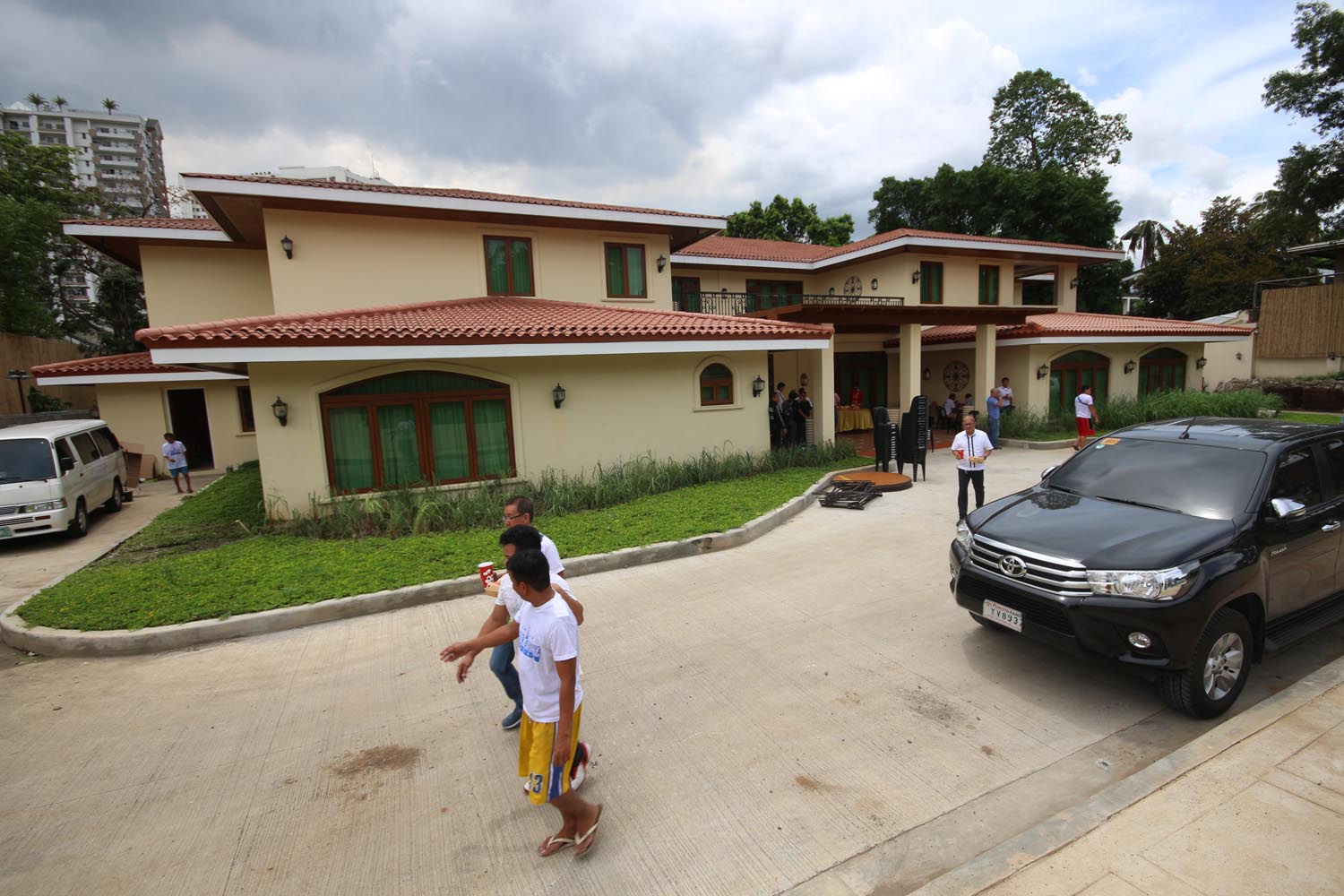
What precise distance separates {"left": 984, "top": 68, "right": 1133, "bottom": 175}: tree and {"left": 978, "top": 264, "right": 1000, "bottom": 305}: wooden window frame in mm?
21480

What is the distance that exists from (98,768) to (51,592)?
4.44m

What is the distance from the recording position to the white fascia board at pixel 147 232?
47.3 ft

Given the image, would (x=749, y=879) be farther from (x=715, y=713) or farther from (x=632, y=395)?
(x=632, y=395)

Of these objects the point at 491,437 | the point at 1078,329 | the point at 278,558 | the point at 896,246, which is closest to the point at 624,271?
the point at 491,437

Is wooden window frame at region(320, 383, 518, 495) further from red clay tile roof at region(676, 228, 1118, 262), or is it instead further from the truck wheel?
red clay tile roof at region(676, 228, 1118, 262)

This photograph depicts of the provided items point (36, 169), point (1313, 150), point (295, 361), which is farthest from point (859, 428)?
point (36, 169)

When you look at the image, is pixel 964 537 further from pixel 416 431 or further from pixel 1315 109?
pixel 1315 109

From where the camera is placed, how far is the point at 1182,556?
157 inches

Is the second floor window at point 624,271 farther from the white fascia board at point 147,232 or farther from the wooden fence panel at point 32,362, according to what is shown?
the wooden fence panel at point 32,362

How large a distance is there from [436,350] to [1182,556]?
9.57m

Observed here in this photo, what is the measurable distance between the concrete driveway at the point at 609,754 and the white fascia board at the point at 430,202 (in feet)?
29.4

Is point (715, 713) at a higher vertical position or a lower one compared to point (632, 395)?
lower

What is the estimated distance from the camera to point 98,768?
4016 millimetres

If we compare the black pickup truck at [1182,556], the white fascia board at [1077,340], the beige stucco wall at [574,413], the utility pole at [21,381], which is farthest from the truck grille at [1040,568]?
the utility pole at [21,381]
